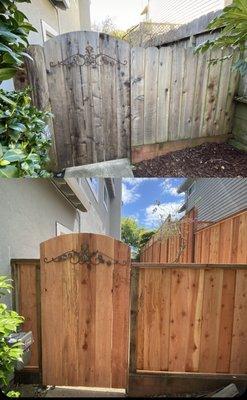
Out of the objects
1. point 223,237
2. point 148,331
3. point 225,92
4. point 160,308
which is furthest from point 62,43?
point 148,331

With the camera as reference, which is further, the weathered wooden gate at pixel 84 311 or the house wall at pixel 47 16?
the house wall at pixel 47 16

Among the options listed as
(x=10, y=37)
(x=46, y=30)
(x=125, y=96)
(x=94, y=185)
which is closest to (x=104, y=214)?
(x=94, y=185)

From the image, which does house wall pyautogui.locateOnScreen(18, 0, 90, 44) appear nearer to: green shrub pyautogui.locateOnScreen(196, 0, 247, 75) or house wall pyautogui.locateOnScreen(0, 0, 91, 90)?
house wall pyautogui.locateOnScreen(0, 0, 91, 90)

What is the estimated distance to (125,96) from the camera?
1.92m

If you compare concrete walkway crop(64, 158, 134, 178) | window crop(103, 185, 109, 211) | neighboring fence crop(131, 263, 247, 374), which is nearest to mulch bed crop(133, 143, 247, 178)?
concrete walkway crop(64, 158, 134, 178)

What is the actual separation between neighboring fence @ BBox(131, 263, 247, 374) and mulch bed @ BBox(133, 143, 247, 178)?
1.63 feet

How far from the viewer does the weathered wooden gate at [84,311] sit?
1.49 m

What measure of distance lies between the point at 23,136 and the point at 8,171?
15.8 inches

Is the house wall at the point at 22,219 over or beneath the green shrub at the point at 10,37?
beneath

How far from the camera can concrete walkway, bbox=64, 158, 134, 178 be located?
1.38 metres

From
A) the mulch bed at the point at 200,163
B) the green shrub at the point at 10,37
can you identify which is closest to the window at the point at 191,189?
the mulch bed at the point at 200,163

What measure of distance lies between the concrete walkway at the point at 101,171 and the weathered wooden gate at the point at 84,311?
0.30 metres

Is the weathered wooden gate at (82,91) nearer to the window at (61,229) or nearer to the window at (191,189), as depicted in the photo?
the window at (61,229)

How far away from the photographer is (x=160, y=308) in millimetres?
1620
